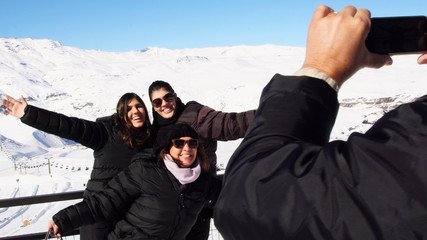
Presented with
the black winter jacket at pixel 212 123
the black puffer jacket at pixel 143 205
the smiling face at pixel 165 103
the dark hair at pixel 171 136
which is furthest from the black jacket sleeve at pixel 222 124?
the black puffer jacket at pixel 143 205

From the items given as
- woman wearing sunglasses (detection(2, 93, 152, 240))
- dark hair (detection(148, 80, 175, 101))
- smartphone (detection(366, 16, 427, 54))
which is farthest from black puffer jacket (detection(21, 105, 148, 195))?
smartphone (detection(366, 16, 427, 54))

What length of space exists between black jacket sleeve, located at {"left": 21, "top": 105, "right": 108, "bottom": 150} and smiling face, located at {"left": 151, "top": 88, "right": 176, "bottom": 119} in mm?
465

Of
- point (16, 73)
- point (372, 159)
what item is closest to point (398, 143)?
point (372, 159)

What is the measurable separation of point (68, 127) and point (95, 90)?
12534 cm

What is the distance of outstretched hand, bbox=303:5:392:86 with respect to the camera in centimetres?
59

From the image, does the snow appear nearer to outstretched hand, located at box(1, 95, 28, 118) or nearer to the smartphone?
the smartphone

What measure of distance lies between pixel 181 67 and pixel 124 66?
33460 millimetres

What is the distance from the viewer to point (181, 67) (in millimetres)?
126625

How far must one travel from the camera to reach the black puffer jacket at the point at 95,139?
8.88ft

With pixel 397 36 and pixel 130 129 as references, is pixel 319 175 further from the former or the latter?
pixel 130 129

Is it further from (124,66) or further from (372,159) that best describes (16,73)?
(372,159)

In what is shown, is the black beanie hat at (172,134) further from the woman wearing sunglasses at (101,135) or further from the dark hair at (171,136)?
Answer: the woman wearing sunglasses at (101,135)

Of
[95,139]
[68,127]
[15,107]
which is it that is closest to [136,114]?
[95,139]

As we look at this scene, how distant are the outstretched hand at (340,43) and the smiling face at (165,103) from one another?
2269mm
